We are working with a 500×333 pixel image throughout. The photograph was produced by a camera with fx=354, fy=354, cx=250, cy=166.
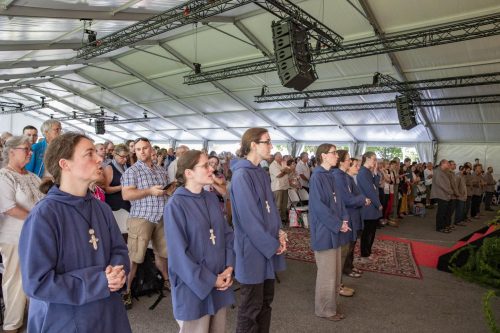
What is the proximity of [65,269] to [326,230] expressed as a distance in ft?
8.11

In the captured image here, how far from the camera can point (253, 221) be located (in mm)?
2502

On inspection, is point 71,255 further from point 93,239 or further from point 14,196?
point 14,196

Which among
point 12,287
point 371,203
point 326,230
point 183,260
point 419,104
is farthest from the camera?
point 419,104

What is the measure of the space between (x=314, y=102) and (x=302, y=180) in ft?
25.7

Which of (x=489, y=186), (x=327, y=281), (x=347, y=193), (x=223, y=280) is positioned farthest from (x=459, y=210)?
(x=223, y=280)

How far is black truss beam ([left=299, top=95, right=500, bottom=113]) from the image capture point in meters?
13.1

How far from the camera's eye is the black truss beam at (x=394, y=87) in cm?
1159

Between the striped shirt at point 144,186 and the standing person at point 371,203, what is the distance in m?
3.03

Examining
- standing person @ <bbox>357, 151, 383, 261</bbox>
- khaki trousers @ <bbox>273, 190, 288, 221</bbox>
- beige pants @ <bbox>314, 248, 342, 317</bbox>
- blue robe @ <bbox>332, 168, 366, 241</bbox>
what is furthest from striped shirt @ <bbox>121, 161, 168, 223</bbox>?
khaki trousers @ <bbox>273, 190, 288, 221</bbox>

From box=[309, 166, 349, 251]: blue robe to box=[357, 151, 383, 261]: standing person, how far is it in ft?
5.79

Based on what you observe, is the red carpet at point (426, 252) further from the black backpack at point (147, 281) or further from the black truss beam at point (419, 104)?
the black truss beam at point (419, 104)

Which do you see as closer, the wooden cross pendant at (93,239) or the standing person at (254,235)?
the wooden cross pendant at (93,239)

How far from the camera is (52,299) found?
4.57ft

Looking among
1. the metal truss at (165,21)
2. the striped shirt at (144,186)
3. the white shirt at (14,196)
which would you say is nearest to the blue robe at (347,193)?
the striped shirt at (144,186)
